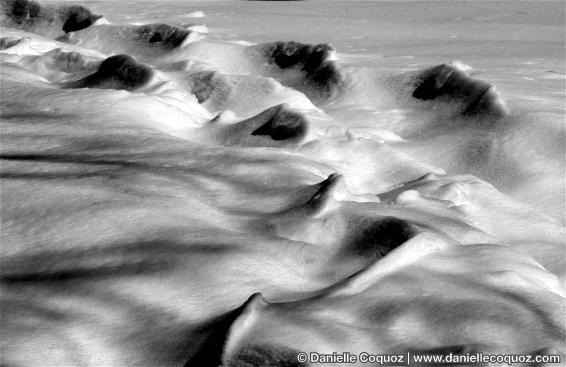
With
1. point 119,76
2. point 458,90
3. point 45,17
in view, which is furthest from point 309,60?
point 45,17

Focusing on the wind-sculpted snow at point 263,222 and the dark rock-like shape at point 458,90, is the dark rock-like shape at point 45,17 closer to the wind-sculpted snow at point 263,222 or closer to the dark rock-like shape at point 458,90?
the wind-sculpted snow at point 263,222

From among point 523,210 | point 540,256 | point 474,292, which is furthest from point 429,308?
point 523,210

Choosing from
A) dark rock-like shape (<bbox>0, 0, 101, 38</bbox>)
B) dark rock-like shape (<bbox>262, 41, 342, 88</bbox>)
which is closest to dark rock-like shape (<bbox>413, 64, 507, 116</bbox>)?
dark rock-like shape (<bbox>262, 41, 342, 88</bbox>)

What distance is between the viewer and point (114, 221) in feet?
4.87

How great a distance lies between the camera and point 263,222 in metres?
1.54

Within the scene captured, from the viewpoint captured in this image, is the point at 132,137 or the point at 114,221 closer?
the point at 114,221

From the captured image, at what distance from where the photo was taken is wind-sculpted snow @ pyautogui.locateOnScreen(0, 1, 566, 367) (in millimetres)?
1212

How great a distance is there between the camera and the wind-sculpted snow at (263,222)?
3.98 feet

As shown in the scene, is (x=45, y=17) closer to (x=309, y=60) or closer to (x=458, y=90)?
(x=309, y=60)

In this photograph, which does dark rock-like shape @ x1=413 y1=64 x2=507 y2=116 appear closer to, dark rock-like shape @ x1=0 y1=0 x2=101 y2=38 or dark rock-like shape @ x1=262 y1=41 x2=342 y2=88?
dark rock-like shape @ x1=262 y1=41 x2=342 y2=88

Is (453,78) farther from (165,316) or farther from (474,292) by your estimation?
(165,316)

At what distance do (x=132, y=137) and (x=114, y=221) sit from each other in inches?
17.0

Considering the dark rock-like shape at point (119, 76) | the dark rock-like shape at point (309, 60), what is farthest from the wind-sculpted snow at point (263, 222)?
the dark rock-like shape at point (309, 60)

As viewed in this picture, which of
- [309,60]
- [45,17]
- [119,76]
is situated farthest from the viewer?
[45,17]
